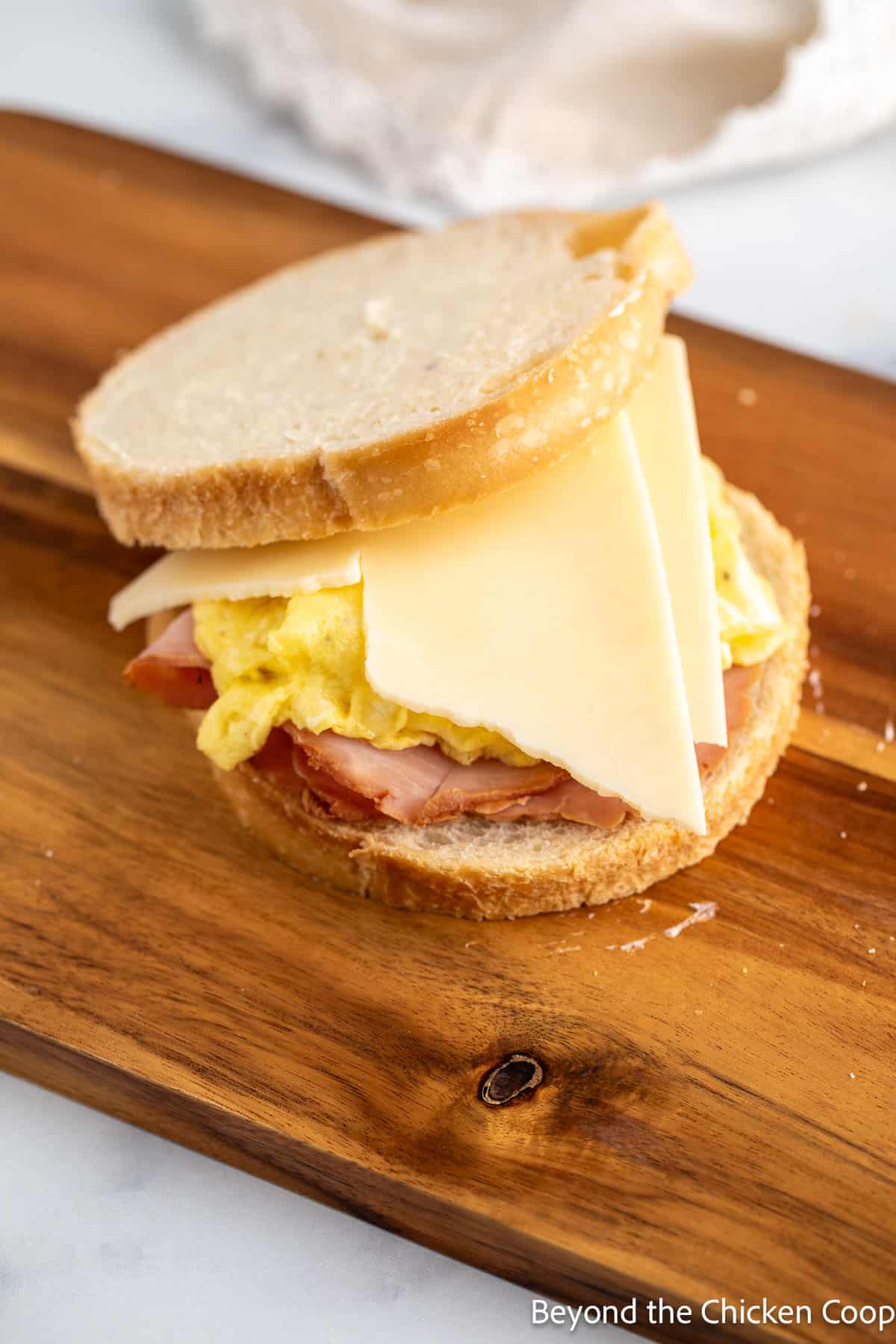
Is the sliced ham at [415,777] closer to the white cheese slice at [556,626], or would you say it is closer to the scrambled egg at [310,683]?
the scrambled egg at [310,683]

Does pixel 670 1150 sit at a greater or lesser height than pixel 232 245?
lesser

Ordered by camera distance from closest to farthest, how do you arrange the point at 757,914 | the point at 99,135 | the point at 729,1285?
the point at 729,1285, the point at 757,914, the point at 99,135

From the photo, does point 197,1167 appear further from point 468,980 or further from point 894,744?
point 894,744

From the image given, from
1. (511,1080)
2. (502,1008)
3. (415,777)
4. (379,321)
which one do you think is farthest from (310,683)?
(379,321)

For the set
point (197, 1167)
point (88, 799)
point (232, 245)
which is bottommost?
point (197, 1167)

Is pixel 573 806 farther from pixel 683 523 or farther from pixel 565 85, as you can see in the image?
pixel 565 85

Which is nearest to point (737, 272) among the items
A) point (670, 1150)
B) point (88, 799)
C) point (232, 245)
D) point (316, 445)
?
point (232, 245)
